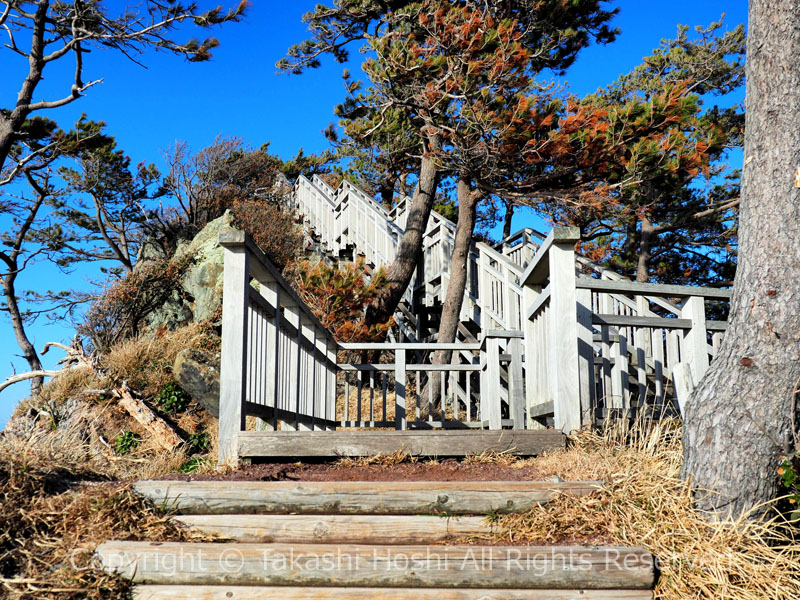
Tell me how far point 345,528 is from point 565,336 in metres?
2.31

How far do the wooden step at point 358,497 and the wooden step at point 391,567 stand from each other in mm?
441

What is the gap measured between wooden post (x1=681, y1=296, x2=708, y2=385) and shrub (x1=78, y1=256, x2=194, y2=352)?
11067 mm

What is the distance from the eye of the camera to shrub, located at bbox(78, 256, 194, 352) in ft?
45.0

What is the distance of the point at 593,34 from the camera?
14.1m

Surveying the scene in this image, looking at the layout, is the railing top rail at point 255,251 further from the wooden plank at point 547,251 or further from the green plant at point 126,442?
the green plant at point 126,442

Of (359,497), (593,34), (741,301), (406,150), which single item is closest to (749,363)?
(741,301)

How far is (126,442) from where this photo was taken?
9.24 metres

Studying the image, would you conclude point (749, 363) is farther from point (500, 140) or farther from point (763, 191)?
point (500, 140)

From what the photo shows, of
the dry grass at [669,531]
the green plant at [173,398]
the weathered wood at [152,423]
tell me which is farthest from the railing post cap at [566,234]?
the green plant at [173,398]

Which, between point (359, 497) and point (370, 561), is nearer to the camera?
point (370, 561)

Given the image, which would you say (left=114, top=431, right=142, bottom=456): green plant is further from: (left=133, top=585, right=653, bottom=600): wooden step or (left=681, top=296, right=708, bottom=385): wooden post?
(left=681, top=296, right=708, bottom=385): wooden post

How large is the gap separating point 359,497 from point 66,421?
240 inches

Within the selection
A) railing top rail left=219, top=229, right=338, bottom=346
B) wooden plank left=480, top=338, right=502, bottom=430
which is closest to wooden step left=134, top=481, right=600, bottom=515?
railing top rail left=219, top=229, right=338, bottom=346

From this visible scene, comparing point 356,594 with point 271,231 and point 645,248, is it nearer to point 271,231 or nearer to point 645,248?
point 645,248
